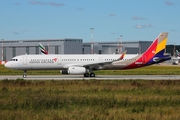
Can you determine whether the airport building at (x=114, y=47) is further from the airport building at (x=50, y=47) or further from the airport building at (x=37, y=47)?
the airport building at (x=37, y=47)

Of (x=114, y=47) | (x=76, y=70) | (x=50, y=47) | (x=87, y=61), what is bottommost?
(x=76, y=70)

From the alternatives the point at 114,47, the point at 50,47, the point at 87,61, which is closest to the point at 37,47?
the point at 50,47

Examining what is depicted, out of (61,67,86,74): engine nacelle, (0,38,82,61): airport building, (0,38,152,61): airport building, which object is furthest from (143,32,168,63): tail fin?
(0,38,82,61): airport building

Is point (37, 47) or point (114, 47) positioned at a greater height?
point (114, 47)

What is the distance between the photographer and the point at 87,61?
49.2 meters

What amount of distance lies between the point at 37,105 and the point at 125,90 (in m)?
10.2

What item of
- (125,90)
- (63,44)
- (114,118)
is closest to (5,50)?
(63,44)

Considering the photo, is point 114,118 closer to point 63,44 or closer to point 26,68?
point 26,68

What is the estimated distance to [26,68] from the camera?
47875 millimetres

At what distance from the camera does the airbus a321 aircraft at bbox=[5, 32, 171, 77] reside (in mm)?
47641

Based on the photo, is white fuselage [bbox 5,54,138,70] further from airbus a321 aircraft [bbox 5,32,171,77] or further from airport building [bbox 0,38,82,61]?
airport building [bbox 0,38,82,61]

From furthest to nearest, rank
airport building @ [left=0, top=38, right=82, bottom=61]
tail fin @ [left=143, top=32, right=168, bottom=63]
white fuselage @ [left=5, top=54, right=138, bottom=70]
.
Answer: airport building @ [left=0, top=38, right=82, bottom=61], tail fin @ [left=143, top=32, right=168, bottom=63], white fuselage @ [left=5, top=54, right=138, bottom=70]

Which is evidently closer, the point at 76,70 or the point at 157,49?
Answer: the point at 76,70

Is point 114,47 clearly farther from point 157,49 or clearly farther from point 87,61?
point 87,61
